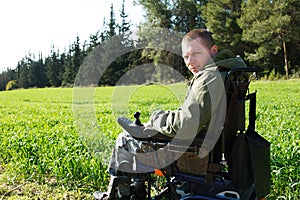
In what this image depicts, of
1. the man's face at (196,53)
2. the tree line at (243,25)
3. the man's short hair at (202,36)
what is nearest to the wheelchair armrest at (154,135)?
the man's face at (196,53)

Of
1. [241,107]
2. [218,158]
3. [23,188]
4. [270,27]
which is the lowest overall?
[23,188]

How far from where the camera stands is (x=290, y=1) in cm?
3247

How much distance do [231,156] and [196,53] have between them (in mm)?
797

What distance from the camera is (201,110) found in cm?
228

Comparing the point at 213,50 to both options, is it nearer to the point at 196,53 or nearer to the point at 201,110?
the point at 196,53

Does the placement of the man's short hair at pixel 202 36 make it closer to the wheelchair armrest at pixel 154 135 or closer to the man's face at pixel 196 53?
the man's face at pixel 196 53

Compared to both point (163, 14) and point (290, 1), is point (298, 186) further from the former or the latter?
point (163, 14)

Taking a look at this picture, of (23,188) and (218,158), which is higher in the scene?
(218,158)

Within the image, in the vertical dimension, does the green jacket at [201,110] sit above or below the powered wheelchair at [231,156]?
above

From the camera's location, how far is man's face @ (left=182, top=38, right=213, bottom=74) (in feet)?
8.54

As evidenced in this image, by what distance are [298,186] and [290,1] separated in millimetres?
32689

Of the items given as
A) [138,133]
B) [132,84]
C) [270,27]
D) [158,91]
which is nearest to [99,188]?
[132,84]

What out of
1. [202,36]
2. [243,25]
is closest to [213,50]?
[202,36]

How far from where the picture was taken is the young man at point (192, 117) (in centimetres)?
230
